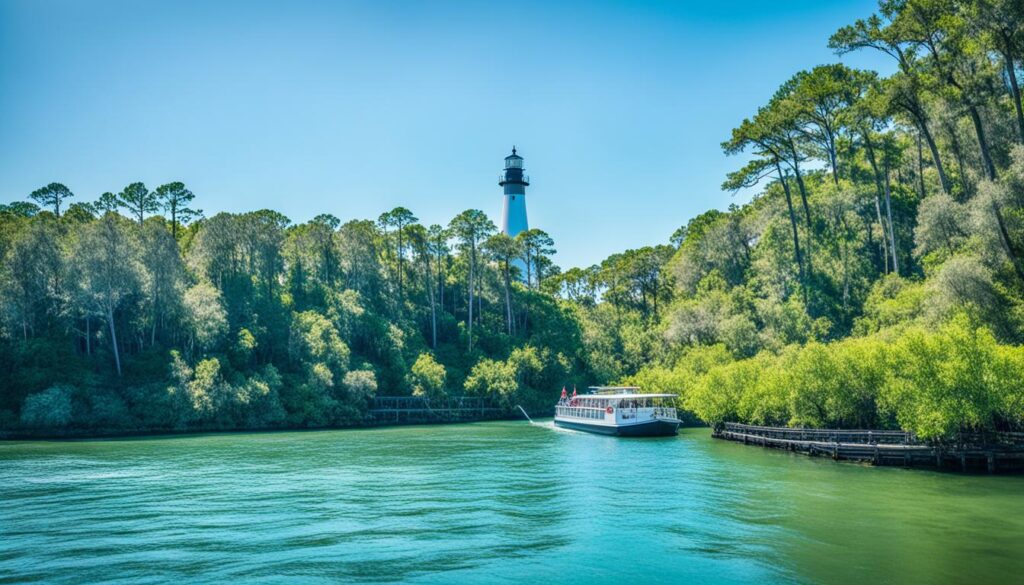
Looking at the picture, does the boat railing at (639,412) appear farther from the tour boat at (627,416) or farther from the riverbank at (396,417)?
the riverbank at (396,417)

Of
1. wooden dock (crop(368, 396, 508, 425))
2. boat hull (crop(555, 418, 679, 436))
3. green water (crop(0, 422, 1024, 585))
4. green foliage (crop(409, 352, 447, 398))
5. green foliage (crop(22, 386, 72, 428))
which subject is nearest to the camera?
green water (crop(0, 422, 1024, 585))

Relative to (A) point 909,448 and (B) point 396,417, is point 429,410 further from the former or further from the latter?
(A) point 909,448

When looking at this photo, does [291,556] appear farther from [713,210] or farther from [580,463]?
[713,210]

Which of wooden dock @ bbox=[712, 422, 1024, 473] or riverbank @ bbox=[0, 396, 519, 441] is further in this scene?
riverbank @ bbox=[0, 396, 519, 441]

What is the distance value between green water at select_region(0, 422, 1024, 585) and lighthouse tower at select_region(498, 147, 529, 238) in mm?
79277

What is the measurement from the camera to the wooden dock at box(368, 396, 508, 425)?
80000 mm

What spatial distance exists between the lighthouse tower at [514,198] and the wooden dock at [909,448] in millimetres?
77960

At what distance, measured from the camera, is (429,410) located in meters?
82.7

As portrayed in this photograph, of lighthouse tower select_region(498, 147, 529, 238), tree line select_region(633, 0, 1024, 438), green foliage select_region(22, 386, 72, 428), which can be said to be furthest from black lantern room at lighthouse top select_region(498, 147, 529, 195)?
green foliage select_region(22, 386, 72, 428)

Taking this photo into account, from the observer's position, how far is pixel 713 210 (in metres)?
99.5

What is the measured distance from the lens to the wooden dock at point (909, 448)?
32500mm

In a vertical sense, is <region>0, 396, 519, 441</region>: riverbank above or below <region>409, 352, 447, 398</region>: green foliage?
below

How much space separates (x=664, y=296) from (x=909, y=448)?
70029mm

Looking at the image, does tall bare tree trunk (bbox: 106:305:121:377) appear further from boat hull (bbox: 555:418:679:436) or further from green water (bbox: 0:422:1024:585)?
boat hull (bbox: 555:418:679:436)
